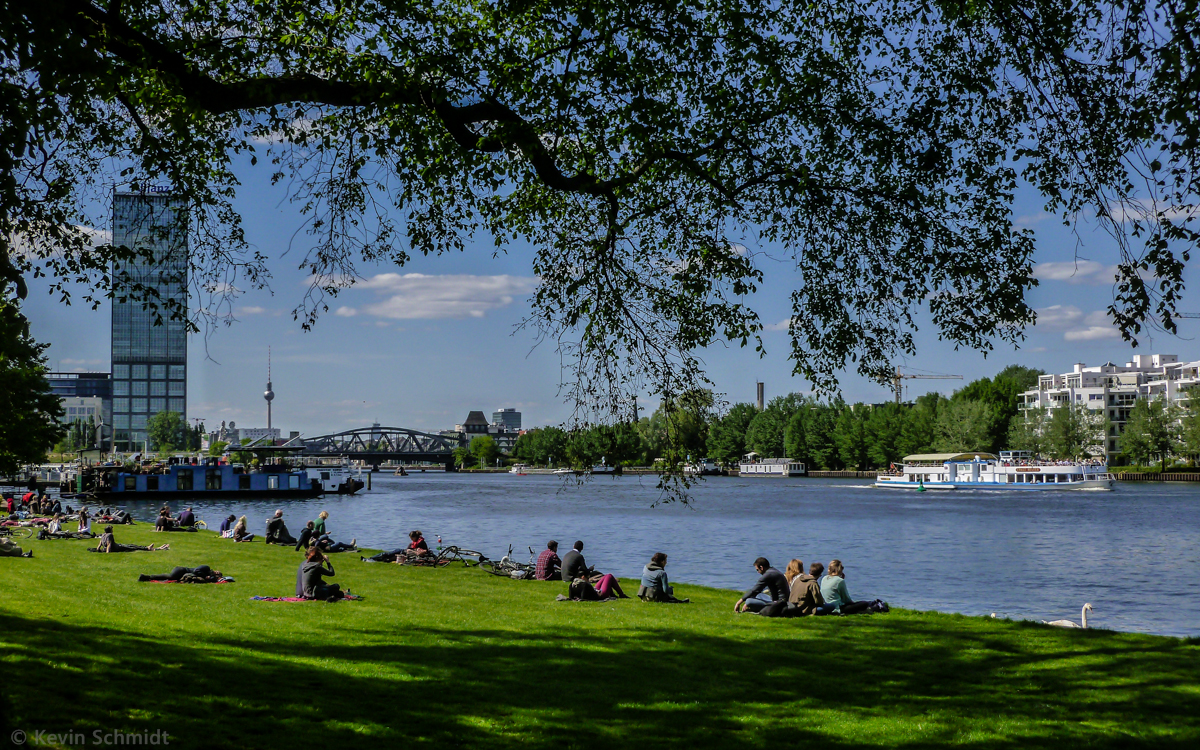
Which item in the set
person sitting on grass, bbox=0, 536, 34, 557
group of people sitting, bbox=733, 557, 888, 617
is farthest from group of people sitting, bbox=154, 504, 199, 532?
group of people sitting, bbox=733, 557, 888, 617

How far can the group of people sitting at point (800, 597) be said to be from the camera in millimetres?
19031

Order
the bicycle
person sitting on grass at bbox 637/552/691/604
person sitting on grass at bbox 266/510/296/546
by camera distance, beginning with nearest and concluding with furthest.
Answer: person sitting on grass at bbox 637/552/691/604
the bicycle
person sitting on grass at bbox 266/510/296/546

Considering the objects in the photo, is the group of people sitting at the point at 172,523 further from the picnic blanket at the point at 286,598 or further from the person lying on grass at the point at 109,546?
the picnic blanket at the point at 286,598

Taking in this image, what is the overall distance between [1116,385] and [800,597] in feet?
597

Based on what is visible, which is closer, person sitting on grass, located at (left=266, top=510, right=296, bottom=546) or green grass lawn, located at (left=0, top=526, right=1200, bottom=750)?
green grass lawn, located at (left=0, top=526, right=1200, bottom=750)

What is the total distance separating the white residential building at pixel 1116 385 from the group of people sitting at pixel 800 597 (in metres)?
161

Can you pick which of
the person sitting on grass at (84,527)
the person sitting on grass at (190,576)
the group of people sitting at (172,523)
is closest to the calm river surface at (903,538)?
the person sitting on grass at (190,576)

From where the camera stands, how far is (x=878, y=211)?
13.2 meters

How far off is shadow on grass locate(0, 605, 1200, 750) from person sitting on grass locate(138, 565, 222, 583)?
7977 mm

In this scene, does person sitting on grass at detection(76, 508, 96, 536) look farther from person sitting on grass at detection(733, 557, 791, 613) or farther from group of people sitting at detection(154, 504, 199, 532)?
person sitting on grass at detection(733, 557, 791, 613)

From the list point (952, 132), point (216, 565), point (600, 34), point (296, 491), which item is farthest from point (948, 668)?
point (296, 491)

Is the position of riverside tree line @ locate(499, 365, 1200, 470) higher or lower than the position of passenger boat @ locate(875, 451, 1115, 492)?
higher

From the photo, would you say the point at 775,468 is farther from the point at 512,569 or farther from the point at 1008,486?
the point at 512,569

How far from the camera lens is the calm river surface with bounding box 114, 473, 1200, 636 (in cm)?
3203
